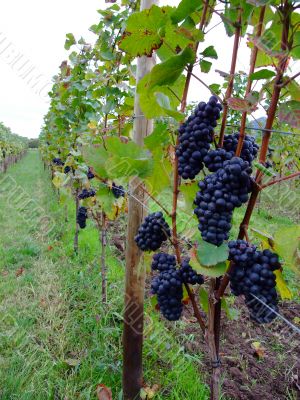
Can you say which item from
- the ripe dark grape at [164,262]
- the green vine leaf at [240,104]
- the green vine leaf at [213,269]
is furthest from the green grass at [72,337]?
the green vine leaf at [240,104]

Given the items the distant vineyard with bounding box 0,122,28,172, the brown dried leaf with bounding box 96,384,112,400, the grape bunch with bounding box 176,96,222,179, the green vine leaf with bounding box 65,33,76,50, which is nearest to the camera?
the grape bunch with bounding box 176,96,222,179

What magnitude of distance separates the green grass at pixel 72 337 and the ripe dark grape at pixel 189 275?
1194 millimetres

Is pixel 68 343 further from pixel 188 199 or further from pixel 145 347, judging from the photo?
pixel 188 199

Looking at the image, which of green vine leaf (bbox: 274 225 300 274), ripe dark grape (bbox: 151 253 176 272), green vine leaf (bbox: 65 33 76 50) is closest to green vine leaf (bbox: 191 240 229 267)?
green vine leaf (bbox: 274 225 300 274)

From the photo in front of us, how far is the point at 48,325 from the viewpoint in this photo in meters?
2.83

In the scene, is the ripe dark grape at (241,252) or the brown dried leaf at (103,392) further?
the brown dried leaf at (103,392)

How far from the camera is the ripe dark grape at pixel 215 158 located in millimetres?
982

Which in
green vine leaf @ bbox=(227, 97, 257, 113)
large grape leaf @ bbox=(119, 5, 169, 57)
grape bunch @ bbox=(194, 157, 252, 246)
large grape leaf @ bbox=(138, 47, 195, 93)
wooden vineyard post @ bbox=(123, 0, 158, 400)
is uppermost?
large grape leaf @ bbox=(119, 5, 169, 57)

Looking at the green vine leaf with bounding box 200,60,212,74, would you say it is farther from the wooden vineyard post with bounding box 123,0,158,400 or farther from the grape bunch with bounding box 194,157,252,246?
the wooden vineyard post with bounding box 123,0,158,400

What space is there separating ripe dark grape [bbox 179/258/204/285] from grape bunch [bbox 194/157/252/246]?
0.24m

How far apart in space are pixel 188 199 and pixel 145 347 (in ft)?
5.46

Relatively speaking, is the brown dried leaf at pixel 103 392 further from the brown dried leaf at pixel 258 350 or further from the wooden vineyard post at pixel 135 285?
the brown dried leaf at pixel 258 350

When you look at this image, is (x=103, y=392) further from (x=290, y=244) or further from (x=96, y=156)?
(x=290, y=244)

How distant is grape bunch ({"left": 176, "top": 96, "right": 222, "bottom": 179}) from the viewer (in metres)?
0.97
